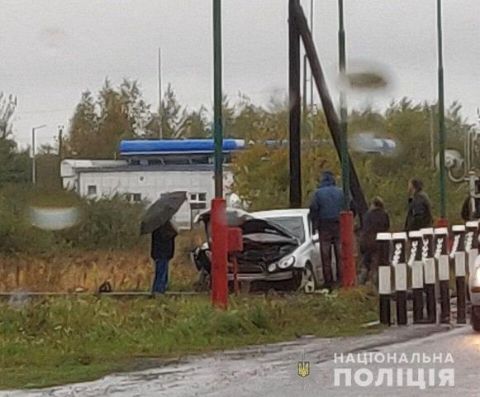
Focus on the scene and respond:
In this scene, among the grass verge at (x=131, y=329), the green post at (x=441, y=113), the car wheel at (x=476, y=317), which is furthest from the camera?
the green post at (x=441, y=113)

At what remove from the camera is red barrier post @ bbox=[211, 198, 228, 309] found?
1838cm

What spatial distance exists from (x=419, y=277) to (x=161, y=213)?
6.00 meters

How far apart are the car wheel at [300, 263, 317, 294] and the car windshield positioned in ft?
3.13

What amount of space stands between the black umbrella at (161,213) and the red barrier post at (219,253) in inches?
210

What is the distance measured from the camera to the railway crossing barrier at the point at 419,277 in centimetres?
1909

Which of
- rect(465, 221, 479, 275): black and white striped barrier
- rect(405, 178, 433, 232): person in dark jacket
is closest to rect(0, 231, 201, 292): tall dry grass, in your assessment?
rect(405, 178, 433, 232): person in dark jacket

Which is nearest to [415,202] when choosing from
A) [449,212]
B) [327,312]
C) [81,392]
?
[327,312]

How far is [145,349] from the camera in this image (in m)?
15.9

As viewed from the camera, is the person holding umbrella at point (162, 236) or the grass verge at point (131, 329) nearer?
the grass verge at point (131, 329)

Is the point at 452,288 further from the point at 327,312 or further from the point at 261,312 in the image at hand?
the point at 261,312

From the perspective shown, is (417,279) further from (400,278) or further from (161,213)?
(161,213)

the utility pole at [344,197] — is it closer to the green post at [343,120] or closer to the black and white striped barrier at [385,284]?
the green post at [343,120]

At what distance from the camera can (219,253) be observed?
18.5 meters

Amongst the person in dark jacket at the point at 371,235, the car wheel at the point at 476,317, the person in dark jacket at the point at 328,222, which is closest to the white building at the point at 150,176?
the person in dark jacket at the point at 371,235
